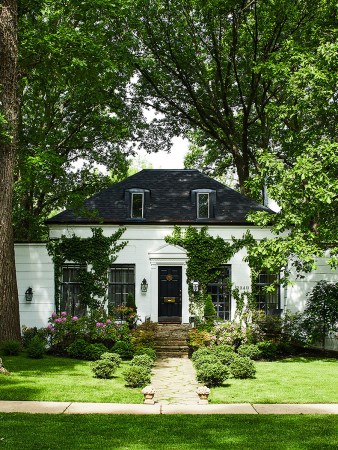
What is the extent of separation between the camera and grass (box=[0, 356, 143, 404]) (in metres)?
10.7

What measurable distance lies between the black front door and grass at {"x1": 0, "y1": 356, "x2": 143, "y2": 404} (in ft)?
26.1

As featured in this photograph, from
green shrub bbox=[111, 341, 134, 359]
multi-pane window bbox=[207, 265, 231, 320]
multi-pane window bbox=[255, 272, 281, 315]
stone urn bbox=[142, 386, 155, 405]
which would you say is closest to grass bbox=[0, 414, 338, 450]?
stone urn bbox=[142, 386, 155, 405]

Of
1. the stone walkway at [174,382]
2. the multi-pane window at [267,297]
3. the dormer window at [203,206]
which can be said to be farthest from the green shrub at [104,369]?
the dormer window at [203,206]

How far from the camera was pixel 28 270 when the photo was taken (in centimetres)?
2194

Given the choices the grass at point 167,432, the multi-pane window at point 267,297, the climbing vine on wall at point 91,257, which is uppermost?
the climbing vine on wall at point 91,257

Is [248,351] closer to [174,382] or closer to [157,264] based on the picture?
[174,382]

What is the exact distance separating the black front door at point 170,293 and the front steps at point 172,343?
190 cm

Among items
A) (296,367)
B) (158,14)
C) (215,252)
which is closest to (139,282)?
(215,252)

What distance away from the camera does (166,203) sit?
24.9 m

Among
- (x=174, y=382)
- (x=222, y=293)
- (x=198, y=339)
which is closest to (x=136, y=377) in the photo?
(x=174, y=382)

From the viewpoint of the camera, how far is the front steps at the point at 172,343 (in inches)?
768

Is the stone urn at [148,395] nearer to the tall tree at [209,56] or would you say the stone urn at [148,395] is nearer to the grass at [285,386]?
the grass at [285,386]

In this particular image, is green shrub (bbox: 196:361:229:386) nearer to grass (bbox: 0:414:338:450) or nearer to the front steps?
grass (bbox: 0:414:338:450)

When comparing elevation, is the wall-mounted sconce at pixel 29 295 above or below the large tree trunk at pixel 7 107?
below
